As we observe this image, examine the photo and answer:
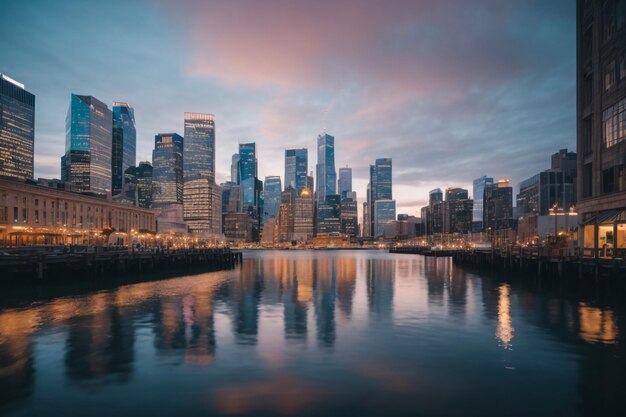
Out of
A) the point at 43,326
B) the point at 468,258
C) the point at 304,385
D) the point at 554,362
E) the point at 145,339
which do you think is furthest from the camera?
the point at 468,258

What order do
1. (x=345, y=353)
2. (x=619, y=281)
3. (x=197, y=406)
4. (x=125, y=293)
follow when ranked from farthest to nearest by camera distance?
→ (x=125, y=293)
(x=619, y=281)
(x=345, y=353)
(x=197, y=406)

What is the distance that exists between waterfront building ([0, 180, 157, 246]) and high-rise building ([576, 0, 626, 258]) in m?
79.1

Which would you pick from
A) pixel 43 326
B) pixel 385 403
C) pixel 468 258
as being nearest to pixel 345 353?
pixel 385 403

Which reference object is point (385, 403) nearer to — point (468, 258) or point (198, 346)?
point (198, 346)

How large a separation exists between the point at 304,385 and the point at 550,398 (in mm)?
8710

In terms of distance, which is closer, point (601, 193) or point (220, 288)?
point (220, 288)

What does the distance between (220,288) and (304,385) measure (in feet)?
124

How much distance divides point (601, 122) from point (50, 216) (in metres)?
112

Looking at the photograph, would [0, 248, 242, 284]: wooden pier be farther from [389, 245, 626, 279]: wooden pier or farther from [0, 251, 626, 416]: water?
[389, 245, 626, 279]: wooden pier

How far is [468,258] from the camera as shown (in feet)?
361

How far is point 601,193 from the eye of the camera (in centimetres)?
5741

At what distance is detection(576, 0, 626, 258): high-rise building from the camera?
52094 millimetres

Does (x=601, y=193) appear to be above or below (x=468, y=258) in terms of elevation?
above

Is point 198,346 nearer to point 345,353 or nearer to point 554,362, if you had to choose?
point 345,353
